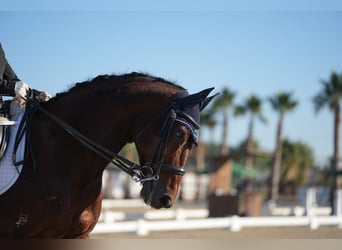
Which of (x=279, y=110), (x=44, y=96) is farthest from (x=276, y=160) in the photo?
(x=44, y=96)

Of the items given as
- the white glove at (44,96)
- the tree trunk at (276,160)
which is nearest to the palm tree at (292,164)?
the tree trunk at (276,160)

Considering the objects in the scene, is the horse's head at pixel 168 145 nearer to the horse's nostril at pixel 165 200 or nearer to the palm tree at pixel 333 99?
the horse's nostril at pixel 165 200

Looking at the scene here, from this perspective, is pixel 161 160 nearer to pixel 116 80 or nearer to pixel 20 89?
pixel 116 80

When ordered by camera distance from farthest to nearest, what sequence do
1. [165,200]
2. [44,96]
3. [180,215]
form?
[180,215], [44,96], [165,200]

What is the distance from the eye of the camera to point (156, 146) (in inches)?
154

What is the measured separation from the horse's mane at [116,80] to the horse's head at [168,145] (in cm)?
30

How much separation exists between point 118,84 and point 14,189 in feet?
3.62

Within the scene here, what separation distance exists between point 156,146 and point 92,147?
1.63 feet

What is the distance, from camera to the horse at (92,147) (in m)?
3.88

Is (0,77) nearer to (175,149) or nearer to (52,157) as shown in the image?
(52,157)

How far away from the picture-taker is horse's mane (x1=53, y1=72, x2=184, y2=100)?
4.25 metres

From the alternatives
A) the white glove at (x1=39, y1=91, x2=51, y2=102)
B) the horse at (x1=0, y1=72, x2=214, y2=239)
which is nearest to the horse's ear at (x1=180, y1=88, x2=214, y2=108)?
the horse at (x1=0, y1=72, x2=214, y2=239)

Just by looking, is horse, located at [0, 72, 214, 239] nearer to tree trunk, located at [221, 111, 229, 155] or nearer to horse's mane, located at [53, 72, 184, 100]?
horse's mane, located at [53, 72, 184, 100]

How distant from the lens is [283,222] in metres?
14.6
